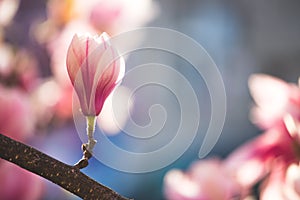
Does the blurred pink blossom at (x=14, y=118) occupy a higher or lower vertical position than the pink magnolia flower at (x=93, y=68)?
higher

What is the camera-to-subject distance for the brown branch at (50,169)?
18cm

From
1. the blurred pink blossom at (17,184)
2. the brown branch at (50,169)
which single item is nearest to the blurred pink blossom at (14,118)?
the blurred pink blossom at (17,184)

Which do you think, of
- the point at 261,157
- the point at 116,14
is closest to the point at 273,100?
the point at 261,157

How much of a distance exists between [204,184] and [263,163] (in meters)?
0.03

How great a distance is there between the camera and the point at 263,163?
26 cm

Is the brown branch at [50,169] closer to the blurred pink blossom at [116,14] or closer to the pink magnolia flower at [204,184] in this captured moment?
the pink magnolia flower at [204,184]

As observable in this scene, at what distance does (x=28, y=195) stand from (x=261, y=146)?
0.35 feet

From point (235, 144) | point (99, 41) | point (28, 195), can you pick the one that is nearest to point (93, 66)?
point (99, 41)

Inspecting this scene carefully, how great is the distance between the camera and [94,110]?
205 mm

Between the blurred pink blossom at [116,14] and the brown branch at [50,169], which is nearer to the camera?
the brown branch at [50,169]

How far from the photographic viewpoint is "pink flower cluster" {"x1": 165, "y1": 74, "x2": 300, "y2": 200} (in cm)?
25

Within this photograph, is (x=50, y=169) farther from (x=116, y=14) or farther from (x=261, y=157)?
(x=116, y=14)

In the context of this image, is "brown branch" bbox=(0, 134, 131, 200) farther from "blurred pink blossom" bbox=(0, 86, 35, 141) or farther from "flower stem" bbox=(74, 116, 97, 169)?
"blurred pink blossom" bbox=(0, 86, 35, 141)

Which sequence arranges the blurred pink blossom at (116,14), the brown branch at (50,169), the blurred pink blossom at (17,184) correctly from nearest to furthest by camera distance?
the brown branch at (50,169), the blurred pink blossom at (17,184), the blurred pink blossom at (116,14)
